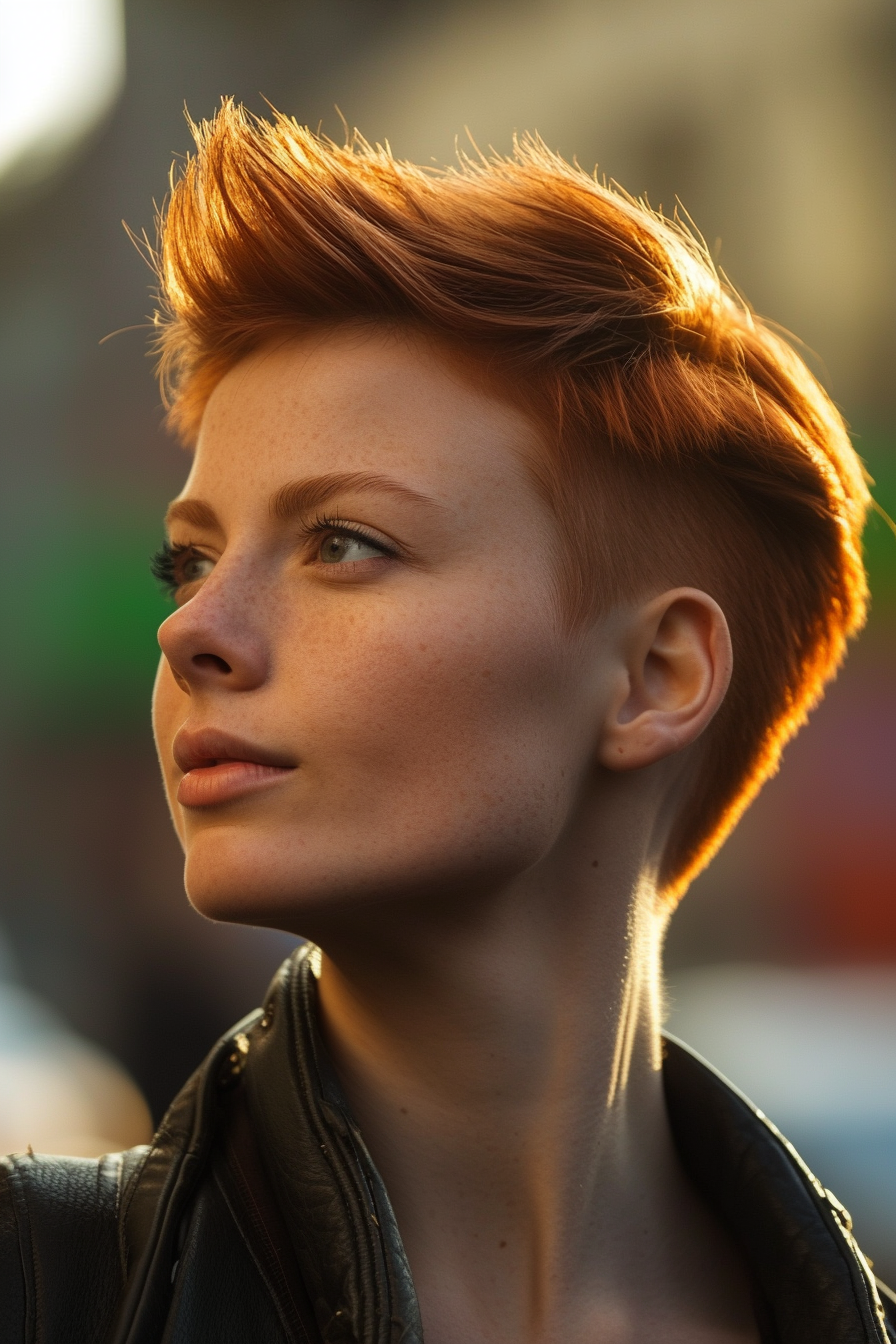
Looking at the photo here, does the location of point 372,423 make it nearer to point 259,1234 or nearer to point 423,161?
point 259,1234

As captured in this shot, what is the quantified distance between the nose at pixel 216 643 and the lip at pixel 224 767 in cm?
6

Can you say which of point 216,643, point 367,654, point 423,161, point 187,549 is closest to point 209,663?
point 216,643

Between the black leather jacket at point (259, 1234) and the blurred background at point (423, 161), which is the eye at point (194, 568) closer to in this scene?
the black leather jacket at point (259, 1234)

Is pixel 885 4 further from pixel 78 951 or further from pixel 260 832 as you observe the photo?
pixel 260 832

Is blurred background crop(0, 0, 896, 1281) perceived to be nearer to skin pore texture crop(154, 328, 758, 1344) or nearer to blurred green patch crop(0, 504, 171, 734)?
blurred green patch crop(0, 504, 171, 734)

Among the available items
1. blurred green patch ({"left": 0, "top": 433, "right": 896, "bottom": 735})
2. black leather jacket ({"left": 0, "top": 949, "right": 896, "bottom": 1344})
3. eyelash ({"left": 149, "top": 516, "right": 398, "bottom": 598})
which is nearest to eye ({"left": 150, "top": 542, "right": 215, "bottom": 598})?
eyelash ({"left": 149, "top": 516, "right": 398, "bottom": 598})

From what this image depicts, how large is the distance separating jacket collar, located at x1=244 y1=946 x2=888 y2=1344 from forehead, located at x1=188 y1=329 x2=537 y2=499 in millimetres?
711

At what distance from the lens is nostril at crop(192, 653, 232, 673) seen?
4.99 ft

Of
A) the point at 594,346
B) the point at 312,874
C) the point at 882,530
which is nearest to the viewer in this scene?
the point at 312,874

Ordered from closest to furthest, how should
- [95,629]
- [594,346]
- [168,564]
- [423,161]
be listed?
[594,346] < [168,564] < [95,629] < [423,161]

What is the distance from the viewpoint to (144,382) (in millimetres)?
7848

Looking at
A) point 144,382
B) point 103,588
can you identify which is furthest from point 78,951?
point 144,382

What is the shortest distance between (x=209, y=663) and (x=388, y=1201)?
67 centimetres

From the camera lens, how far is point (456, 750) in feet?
4.92
